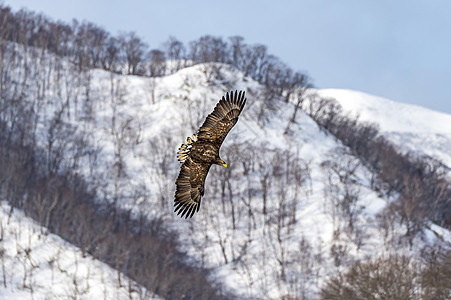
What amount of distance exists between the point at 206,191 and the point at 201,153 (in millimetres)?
61873

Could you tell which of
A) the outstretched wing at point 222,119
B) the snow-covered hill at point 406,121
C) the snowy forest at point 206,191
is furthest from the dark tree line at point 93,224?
the snow-covered hill at point 406,121

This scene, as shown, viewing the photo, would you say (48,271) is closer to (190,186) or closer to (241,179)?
(241,179)

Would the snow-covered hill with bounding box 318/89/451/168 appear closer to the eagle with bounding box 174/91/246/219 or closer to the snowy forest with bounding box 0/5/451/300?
the snowy forest with bounding box 0/5/451/300

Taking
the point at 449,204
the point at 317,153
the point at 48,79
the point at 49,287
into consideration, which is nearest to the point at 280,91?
the point at 317,153

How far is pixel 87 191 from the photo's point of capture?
7094 centimetres

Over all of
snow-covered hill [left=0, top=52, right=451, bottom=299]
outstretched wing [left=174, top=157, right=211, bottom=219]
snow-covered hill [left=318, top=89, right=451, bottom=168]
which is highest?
snow-covered hill [left=318, top=89, right=451, bottom=168]

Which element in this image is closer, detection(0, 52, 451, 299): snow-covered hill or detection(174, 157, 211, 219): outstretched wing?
detection(174, 157, 211, 219): outstretched wing

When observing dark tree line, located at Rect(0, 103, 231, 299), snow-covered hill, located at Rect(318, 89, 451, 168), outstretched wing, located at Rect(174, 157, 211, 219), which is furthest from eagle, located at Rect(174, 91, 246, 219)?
snow-covered hill, located at Rect(318, 89, 451, 168)

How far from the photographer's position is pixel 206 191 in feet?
234

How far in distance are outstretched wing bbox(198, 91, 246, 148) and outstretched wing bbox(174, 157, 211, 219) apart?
60cm

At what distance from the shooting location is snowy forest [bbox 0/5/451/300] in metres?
51.7

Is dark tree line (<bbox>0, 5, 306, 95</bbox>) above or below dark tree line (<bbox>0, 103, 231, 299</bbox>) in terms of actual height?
above

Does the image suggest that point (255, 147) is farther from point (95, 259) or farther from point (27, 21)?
point (27, 21)

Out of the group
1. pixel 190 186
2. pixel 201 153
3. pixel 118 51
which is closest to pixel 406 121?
pixel 118 51
